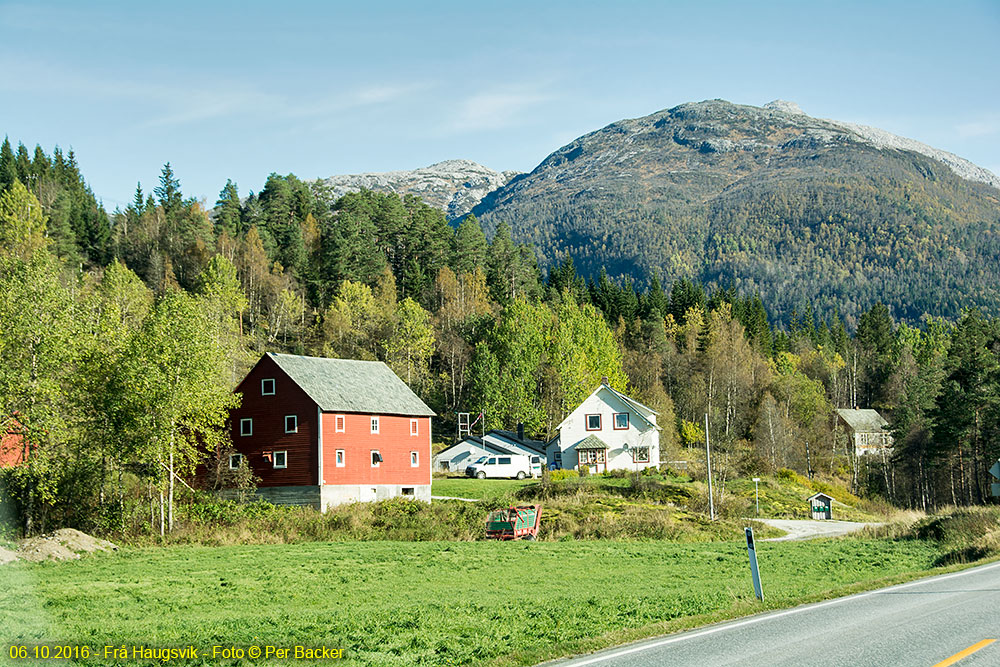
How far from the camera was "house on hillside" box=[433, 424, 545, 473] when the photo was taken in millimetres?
79125

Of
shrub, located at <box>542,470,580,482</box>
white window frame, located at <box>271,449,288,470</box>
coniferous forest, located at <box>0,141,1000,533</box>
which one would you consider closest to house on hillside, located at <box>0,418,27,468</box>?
coniferous forest, located at <box>0,141,1000,533</box>

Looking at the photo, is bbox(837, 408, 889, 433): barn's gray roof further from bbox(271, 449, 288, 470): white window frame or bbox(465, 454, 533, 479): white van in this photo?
bbox(271, 449, 288, 470): white window frame

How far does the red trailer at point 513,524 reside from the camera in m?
40.1

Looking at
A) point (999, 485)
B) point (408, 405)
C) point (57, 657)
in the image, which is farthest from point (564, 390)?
point (57, 657)

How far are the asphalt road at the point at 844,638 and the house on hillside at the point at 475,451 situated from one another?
6349 centimetres

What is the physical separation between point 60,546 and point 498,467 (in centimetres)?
4978

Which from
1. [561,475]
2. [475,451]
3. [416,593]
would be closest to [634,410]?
[561,475]

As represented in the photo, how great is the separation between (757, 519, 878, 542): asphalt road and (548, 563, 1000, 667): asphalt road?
96.2 feet

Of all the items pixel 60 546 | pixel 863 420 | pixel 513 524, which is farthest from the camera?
pixel 863 420

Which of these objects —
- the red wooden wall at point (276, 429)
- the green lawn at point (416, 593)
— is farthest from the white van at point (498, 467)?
the green lawn at point (416, 593)

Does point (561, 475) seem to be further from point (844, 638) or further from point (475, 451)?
point (844, 638)

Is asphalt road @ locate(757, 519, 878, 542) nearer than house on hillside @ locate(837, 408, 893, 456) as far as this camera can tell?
Yes

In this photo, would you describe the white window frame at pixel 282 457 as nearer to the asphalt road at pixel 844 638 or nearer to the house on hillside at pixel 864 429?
the asphalt road at pixel 844 638

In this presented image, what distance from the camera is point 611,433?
81.2 m
